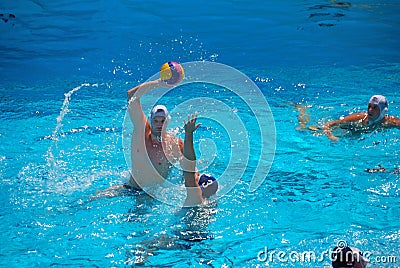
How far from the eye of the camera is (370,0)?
14023 millimetres

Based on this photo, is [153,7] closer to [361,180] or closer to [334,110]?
[334,110]

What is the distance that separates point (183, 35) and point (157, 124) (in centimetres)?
659

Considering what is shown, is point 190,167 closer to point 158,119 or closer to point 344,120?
point 158,119

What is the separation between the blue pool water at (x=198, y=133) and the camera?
5227 millimetres

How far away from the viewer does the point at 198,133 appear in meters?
7.90

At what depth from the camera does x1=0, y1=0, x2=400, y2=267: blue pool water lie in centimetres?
523

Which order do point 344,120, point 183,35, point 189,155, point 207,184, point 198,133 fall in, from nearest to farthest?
1. point 189,155
2. point 207,184
3. point 344,120
4. point 198,133
5. point 183,35

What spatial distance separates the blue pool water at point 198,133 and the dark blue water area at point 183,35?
0.05 m

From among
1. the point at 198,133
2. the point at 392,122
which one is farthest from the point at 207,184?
the point at 392,122

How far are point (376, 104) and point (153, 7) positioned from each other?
24.8 ft

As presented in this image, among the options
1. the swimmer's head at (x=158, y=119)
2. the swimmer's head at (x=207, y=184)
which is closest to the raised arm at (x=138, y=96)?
the swimmer's head at (x=158, y=119)

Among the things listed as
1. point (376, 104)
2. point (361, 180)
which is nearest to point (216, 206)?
point (361, 180)

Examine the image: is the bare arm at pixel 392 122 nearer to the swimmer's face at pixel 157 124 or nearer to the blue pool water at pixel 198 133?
the blue pool water at pixel 198 133

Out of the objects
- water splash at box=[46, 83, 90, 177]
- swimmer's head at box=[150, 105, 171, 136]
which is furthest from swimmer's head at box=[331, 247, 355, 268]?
water splash at box=[46, 83, 90, 177]
